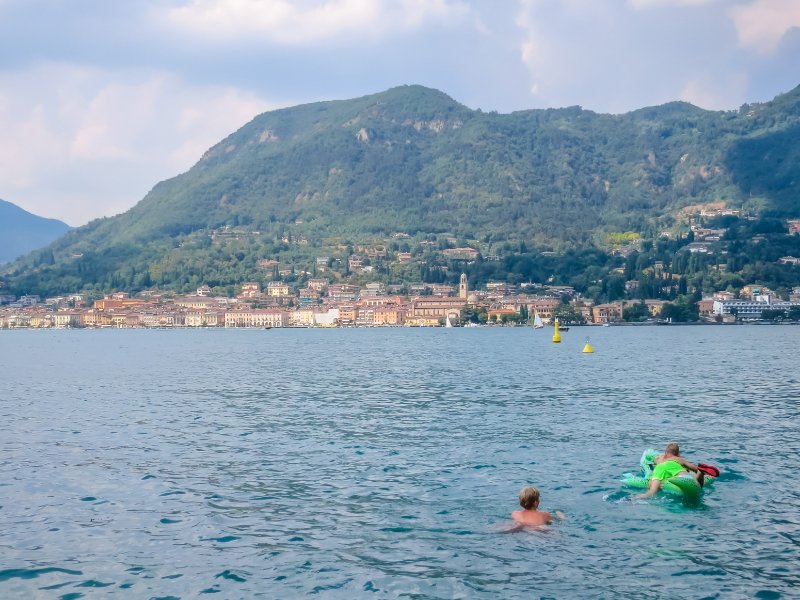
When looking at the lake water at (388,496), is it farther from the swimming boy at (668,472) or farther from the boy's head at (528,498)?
the boy's head at (528,498)

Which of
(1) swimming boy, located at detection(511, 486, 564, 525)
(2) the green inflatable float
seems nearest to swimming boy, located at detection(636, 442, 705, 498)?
(2) the green inflatable float

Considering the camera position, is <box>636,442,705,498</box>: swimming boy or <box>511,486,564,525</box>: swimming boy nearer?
<box>511,486,564,525</box>: swimming boy

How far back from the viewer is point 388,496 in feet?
70.5

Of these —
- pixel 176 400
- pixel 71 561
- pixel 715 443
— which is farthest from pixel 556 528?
pixel 176 400

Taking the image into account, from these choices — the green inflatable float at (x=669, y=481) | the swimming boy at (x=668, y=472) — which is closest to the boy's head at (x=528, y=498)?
the swimming boy at (x=668, y=472)

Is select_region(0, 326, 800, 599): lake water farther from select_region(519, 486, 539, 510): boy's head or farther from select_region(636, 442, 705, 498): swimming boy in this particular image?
Result: select_region(519, 486, 539, 510): boy's head

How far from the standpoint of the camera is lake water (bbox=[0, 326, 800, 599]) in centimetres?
1571

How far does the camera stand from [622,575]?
15.8 meters

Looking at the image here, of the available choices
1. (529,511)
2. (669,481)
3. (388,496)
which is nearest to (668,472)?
(669,481)

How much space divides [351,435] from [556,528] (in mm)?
13893

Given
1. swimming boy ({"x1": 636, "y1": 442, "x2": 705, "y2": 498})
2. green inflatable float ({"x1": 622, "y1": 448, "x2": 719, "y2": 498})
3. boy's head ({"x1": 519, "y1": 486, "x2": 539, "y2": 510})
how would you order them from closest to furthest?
1. boy's head ({"x1": 519, "y1": 486, "x2": 539, "y2": 510})
2. green inflatable float ({"x1": 622, "y1": 448, "x2": 719, "y2": 498})
3. swimming boy ({"x1": 636, "y1": 442, "x2": 705, "y2": 498})

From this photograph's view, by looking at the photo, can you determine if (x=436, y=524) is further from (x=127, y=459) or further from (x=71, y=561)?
(x=127, y=459)

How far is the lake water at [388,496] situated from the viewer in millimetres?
15711

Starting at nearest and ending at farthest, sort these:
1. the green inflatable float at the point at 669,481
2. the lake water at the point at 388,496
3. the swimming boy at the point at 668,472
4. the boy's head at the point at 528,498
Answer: the lake water at the point at 388,496 → the boy's head at the point at 528,498 → the green inflatable float at the point at 669,481 → the swimming boy at the point at 668,472
